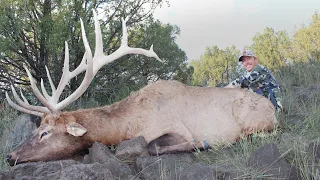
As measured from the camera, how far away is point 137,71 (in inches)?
363

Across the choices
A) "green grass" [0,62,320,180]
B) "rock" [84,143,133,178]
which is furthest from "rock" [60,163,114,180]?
"green grass" [0,62,320,180]

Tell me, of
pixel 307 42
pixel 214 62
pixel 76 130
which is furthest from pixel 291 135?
pixel 214 62

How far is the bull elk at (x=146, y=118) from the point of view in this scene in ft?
16.1

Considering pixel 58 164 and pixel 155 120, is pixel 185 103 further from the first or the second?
pixel 58 164

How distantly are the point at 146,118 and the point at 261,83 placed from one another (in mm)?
2181

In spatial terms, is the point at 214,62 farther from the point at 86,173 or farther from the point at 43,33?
the point at 86,173

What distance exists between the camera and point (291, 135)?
5.32 meters

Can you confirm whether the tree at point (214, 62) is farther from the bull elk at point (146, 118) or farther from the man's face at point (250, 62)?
the bull elk at point (146, 118)

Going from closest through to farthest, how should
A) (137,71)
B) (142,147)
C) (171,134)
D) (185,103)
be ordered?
(142,147)
(171,134)
(185,103)
(137,71)

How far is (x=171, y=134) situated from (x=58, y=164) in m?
1.47

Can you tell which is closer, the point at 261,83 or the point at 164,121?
the point at 164,121

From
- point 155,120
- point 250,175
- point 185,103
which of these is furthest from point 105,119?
point 250,175

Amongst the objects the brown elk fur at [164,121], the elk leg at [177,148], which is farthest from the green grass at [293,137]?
→ the brown elk fur at [164,121]

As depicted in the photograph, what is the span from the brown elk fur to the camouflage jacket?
589 mm
